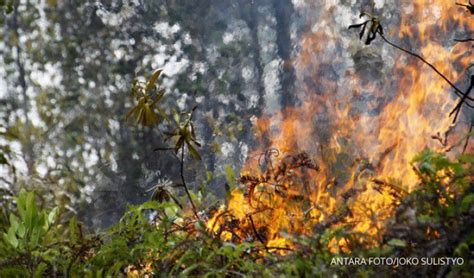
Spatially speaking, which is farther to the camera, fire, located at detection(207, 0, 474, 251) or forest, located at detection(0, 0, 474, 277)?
fire, located at detection(207, 0, 474, 251)

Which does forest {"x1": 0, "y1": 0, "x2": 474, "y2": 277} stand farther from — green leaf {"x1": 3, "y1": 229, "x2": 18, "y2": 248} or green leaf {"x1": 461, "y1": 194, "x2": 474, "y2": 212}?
green leaf {"x1": 461, "y1": 194, "x2": 474, "y2": 212}

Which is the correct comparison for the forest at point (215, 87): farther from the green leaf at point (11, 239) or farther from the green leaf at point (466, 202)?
the green leaf at point (466, 202)

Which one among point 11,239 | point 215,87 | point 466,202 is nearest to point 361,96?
point 215,87

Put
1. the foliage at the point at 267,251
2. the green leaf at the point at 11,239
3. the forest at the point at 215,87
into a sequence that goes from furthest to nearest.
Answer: the forest at the point at 215,87
the green leaf at the point at 11,239
the foliage at the point at 267,251

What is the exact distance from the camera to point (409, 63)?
8867 mm

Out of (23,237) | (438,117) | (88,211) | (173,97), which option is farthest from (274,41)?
(23,237)

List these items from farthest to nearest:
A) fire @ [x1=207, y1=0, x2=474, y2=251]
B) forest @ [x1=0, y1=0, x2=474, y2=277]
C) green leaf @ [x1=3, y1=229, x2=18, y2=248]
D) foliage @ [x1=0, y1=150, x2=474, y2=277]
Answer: fire @ [x1=207, y1=0, x2=474, y2=251], forest @ [x1=0, y1=0, x2=474, y2=277], green leaf @ [x1=3, y1=229, x2=18, y2=248], foliage @ [x1=0, y1=150, x2=474, y2=277]

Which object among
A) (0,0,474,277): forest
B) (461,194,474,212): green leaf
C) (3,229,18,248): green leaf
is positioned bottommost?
(3,229,18,248): green leaf

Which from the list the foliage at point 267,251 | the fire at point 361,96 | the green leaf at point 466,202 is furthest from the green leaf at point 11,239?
the fire at point 361,96

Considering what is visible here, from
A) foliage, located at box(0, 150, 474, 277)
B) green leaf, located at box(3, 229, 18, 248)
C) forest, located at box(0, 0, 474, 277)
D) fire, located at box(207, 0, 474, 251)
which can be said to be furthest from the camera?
fire, located at box(207, 0, 474, 251)

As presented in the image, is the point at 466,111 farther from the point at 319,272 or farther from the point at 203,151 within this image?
the point at 319,272

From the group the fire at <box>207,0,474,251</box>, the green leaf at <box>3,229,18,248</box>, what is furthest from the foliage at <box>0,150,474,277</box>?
the fire at <box>207,0,474,251</box>

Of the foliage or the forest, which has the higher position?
the forest

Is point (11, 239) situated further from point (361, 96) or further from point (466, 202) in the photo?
point (361, 96)
